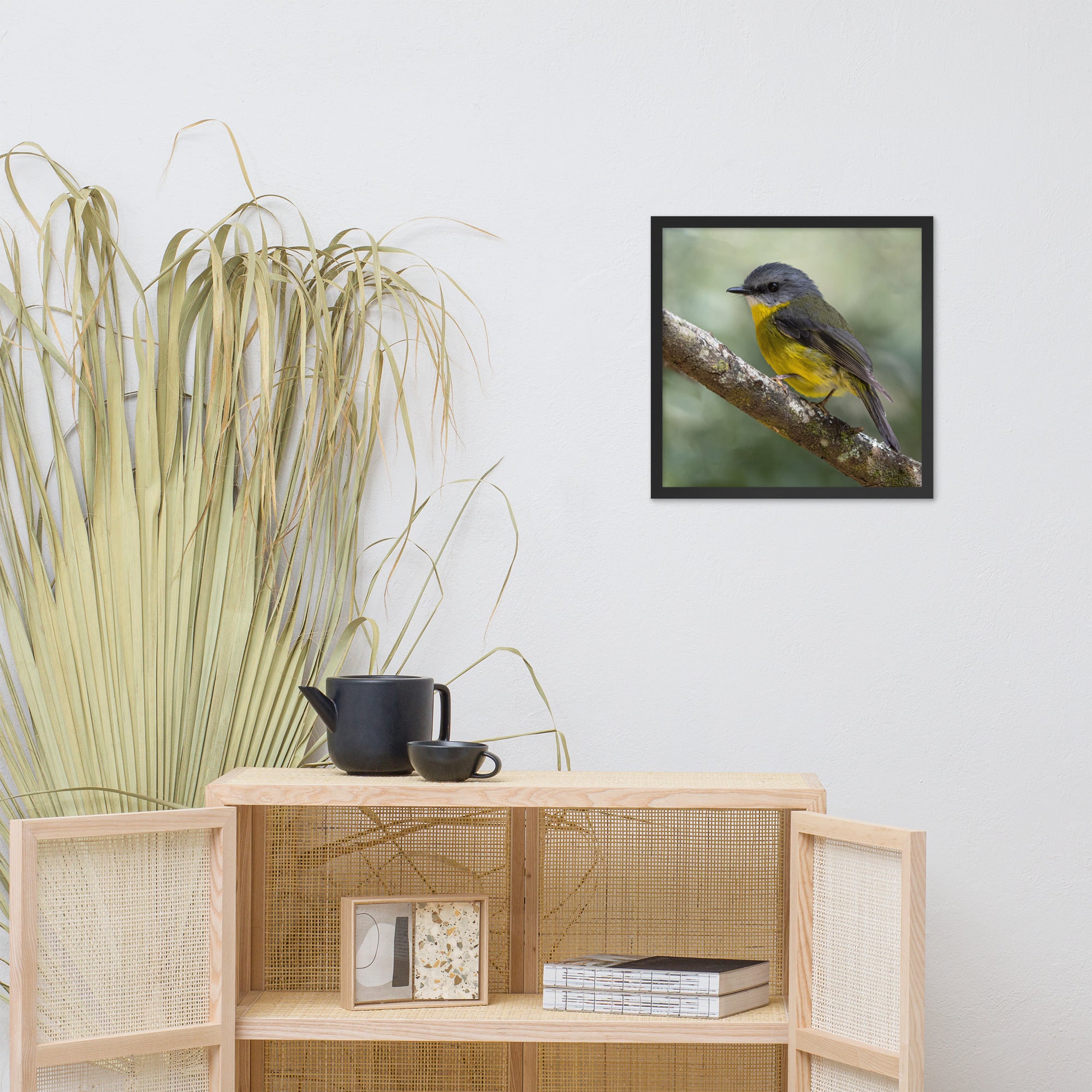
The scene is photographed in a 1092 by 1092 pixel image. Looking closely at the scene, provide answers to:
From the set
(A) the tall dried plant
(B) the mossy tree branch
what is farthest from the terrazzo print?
(B) the mossy tree branch

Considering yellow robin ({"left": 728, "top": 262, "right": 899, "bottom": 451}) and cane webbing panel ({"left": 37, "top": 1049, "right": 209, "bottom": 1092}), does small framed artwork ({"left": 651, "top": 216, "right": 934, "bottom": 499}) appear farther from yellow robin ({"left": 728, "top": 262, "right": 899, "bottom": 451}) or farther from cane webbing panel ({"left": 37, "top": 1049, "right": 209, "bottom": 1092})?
cane webbing panel ({"left": 37, "top": 1049, "right": 209, "bottom": 1092})

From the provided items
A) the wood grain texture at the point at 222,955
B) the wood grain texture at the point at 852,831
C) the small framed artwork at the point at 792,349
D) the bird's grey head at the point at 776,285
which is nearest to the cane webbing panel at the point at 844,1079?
the wood grain texture at the point at 852,831

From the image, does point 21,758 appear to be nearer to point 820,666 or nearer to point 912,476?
point 820,666

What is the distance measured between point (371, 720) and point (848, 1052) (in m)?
0.70

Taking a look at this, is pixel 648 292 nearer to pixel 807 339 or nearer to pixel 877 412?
pixel 807 339

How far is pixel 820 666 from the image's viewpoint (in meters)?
1.78

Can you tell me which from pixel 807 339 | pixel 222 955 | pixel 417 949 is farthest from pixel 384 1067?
pixel 807 339

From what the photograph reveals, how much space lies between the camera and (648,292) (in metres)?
1.81

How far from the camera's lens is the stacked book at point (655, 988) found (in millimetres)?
1341

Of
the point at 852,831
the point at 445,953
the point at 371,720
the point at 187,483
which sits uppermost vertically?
the point at 187,483

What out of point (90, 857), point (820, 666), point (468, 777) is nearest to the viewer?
point (90, 857)

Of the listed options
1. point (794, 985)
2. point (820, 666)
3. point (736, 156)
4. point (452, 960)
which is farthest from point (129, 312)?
point (794, 985)

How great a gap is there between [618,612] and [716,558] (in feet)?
0.62

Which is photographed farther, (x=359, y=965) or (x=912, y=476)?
(x=912, y=476)
